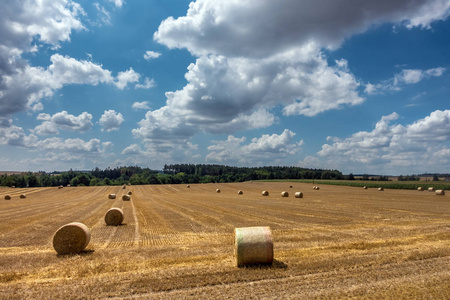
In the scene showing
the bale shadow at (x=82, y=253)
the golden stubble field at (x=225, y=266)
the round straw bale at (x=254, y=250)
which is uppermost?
the round straw bale at (x=254, y=250)

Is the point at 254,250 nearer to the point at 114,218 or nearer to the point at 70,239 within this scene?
the point at 70,239

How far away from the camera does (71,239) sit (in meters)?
11.3

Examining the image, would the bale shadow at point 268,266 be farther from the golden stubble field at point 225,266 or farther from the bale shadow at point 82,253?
the bale shadow at point 82,253

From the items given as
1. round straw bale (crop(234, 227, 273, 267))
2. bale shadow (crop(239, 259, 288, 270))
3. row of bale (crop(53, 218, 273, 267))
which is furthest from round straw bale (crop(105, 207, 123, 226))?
bale shadow (crop(239, 259, 288, 270))

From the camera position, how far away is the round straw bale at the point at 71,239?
11180 millimetres

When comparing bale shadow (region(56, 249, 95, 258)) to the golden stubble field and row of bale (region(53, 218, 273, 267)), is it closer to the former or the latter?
the golden stubble field

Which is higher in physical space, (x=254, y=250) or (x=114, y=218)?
(x=254, y=250)

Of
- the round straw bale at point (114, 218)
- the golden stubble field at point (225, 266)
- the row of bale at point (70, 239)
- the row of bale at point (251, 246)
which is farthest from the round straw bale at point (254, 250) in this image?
the round straw bale at point (114, 218)

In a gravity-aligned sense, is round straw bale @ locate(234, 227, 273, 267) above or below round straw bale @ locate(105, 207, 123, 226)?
above

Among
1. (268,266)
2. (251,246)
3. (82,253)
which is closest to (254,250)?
(251,246)

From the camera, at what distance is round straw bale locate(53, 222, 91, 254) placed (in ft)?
36.7

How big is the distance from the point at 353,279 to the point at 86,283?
7.09 meters

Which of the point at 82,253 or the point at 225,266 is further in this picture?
the point at 82,253

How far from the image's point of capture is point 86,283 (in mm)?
7863
